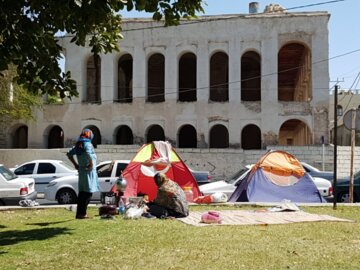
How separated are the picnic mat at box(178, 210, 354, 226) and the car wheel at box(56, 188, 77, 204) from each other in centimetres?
695

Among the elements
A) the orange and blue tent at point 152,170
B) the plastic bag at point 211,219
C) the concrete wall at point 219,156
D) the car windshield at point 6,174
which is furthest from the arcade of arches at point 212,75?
the plastic bag at point 211,219

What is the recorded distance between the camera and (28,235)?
Result: 8.86 m

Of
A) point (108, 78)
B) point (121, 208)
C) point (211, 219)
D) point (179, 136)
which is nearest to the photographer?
point (211, 219)

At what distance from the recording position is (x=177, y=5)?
7594mm

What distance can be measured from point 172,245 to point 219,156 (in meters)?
21.3

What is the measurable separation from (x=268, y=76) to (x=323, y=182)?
14.4 m

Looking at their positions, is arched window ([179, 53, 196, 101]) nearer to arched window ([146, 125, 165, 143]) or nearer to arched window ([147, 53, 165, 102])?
arched window ([147, 53, 165, 102])

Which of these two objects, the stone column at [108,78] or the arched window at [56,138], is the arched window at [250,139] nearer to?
the stone column at [108,78]

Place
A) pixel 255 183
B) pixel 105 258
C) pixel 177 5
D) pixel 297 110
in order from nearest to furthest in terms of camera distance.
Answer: pixel 105 258 → pixel 177 5 → pixel 255 183 → pixel 297 110

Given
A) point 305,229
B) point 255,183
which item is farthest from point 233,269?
point 255,183

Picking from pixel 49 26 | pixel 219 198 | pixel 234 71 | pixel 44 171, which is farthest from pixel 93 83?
pixel 49 26

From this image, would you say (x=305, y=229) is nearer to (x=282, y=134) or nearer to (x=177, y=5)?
(x=177, y=5)

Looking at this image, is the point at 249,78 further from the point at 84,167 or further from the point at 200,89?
the point at 84,167

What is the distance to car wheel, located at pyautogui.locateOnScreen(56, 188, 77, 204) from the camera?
56.1 feet
